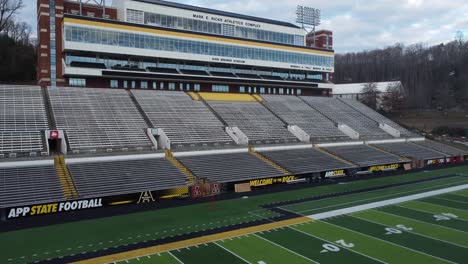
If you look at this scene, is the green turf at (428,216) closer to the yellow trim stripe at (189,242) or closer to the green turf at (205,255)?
the yellow trim stripe at (189,242)

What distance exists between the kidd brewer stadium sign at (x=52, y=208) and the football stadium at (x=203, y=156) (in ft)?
0.20

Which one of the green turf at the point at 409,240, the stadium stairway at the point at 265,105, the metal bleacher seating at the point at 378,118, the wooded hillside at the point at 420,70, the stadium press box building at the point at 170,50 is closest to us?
the green turf at the point at 409,240

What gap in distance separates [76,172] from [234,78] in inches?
1067

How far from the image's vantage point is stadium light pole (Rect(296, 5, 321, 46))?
5722 cm

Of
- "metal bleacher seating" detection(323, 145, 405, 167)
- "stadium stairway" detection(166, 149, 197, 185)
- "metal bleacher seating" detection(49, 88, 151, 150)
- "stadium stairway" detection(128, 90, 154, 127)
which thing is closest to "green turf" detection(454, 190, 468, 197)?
"metal bleacher seating" detection(323, 145, 405, 167)

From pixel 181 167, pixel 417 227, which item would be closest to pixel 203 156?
pixel 181 167

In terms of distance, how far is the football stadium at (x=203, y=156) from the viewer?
1504 centimetres

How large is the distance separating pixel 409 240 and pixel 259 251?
6549 mm

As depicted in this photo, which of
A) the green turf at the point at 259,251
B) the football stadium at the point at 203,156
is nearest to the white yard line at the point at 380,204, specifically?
the football stadium at the point at 203,156

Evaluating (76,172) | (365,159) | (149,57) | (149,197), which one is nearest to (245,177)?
(149,197)

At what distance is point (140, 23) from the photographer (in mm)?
41500

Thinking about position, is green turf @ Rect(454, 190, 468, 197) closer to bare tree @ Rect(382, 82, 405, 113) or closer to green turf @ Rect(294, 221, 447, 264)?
green turf @ Rect(294, 221, 447, 264)

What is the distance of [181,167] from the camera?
27109 millimetres

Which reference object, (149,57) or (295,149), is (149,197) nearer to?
(295,149)
